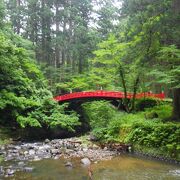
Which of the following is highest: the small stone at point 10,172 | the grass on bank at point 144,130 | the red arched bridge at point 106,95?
the red arched bridge at point 106,95

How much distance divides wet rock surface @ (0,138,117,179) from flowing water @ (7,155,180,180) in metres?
0.38

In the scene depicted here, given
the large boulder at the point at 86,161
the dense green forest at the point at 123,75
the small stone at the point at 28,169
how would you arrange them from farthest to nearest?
1. the dense green forest at the point at 123,75
2. the large boulder at the point at 86,161
3. the small stone at the point at 28,169

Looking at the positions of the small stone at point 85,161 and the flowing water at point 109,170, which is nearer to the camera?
the flowing water at point 109,170

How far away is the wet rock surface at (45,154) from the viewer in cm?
1014

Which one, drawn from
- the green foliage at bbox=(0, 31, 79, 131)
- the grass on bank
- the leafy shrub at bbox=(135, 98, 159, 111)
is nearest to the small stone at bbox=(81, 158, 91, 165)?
the grass on bank

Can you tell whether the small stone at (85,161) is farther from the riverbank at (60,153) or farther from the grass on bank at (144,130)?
the grass on bank at (144,130)

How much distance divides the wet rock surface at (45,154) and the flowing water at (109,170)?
0.38 m

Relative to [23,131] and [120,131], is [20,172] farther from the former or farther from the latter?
[23,131]

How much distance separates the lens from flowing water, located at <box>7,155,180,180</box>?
28.8 ft

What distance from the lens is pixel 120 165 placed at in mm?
10391

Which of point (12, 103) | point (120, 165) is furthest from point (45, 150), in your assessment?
point (120, 165)

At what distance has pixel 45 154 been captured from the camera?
41.1ft

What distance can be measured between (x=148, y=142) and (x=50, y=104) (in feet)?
27.7

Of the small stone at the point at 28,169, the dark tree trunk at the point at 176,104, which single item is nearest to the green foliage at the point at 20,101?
the small stone at the point at 28,169
